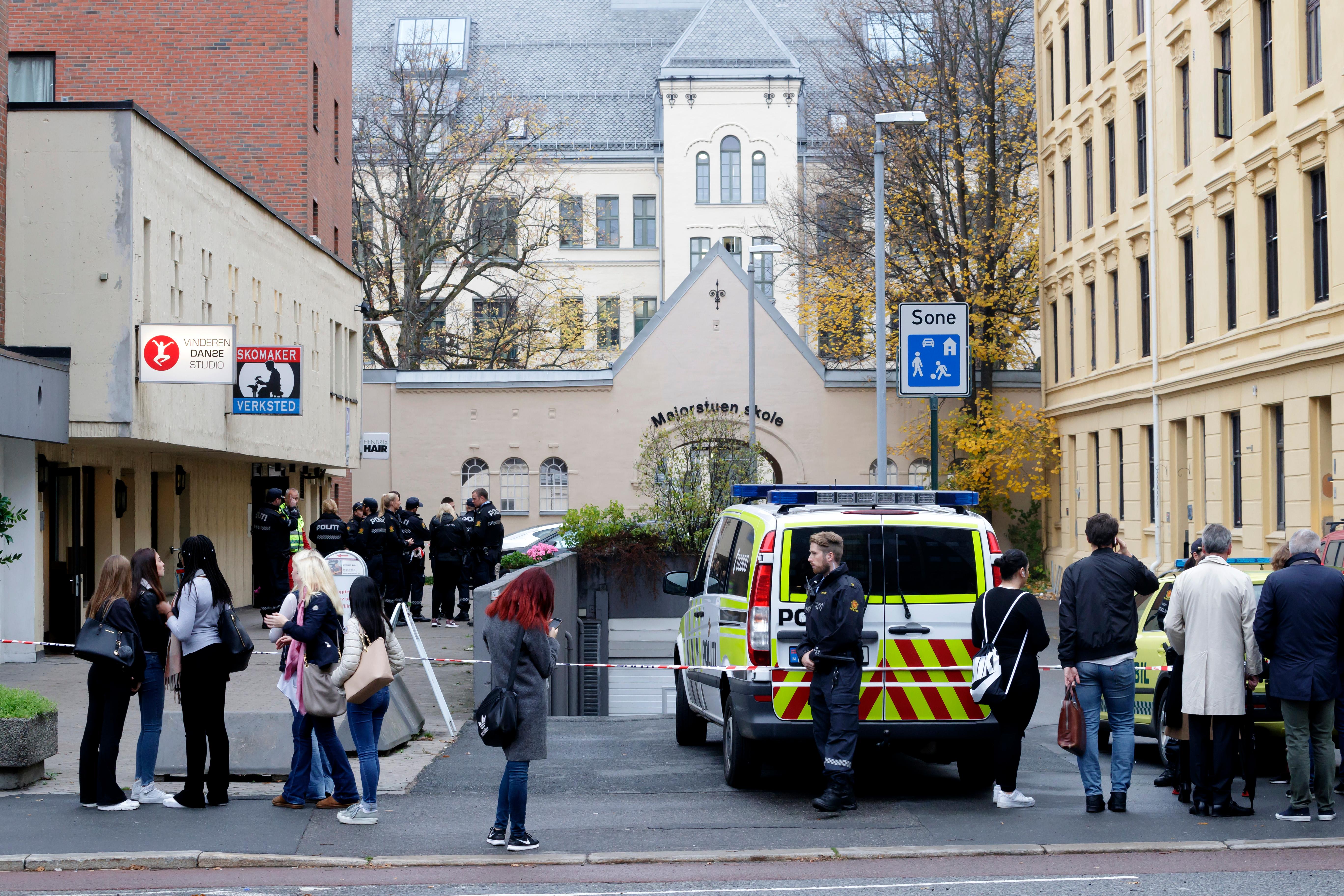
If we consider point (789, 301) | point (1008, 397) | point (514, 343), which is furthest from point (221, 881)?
point (789, 301)

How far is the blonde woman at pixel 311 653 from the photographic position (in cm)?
932

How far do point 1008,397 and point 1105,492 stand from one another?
6.24 m

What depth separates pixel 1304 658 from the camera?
9180 millimetres

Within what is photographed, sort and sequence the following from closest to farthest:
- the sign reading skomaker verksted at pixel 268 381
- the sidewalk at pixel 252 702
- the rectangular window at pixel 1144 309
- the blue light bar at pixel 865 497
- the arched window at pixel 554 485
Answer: the blue light bar at pixel 865 497, the sidewalk at pixel 252 702, the sign reading skomaker verksted at pixel 268 381, the rectangular window at pixel 1144 309, the arched window at pixel 554 485

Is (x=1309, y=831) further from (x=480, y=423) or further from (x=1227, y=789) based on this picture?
(x=480, y=423)

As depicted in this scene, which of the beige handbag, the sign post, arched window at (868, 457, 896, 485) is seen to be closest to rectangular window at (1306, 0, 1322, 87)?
the sign post

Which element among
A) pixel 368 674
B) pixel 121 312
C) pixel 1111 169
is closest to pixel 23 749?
pixel 368 674

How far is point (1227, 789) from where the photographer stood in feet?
30.7

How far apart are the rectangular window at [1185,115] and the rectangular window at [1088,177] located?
5.86 m

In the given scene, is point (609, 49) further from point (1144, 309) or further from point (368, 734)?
point (368, 734)

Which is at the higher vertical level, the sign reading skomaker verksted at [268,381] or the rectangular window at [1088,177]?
the rectangular window at [1088,177]

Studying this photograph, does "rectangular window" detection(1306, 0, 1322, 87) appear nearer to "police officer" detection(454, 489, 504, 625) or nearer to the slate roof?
"police officer" detection(454, 489, 504, 625)

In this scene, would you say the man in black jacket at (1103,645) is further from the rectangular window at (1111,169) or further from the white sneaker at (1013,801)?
the rectangular window at (1111,169)

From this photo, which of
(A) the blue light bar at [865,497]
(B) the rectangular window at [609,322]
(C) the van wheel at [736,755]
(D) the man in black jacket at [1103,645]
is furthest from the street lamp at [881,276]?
(B) the rectangular window at [609,322]
